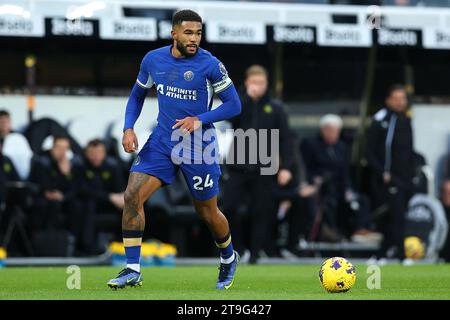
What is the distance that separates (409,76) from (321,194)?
2424mm

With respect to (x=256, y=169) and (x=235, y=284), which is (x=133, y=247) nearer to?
(x=235, y=284)

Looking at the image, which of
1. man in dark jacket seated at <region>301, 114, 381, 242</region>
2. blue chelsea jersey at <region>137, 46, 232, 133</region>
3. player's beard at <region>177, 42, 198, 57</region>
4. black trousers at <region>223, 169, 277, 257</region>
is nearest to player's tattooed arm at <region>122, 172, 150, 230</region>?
blue chelsea jersey at <region>137, 46, 232, 133</region>

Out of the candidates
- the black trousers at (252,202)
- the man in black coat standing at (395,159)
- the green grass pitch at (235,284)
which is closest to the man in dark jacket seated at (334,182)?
the man in black coat standing at (395,159)

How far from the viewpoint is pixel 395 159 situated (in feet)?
53.0

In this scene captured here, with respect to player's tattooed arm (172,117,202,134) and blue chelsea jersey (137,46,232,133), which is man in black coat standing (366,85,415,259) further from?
player's tattooed arm (172,117,202,134)

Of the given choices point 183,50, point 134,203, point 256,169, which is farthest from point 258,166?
point 134,203

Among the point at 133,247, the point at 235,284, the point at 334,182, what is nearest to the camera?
the point at 133,247

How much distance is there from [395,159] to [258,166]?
1.94 meters

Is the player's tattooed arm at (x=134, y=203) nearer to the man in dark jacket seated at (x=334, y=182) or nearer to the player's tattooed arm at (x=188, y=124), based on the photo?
the player's tattooed arm at (x=188, y=124)

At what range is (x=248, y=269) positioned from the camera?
45.3ft

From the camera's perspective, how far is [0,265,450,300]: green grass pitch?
9250 mm

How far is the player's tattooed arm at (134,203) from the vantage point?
9.74 meters

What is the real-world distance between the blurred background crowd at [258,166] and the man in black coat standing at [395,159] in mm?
18

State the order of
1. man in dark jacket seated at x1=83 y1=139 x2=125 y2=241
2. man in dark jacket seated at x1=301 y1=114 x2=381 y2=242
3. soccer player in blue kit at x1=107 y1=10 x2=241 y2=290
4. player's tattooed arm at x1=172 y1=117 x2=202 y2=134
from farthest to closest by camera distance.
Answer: man in dark jacket seated at x1=301 y1=114 x2=381 y2=242, man in dark jacket seated at x1=83 y1=139 x2=125 y2=241, soccer player in blue kit at x1=107 y1=10 x2=241 y2=290, player's tattooed arm at x1=172 y1=117 x2=202 y2=134
